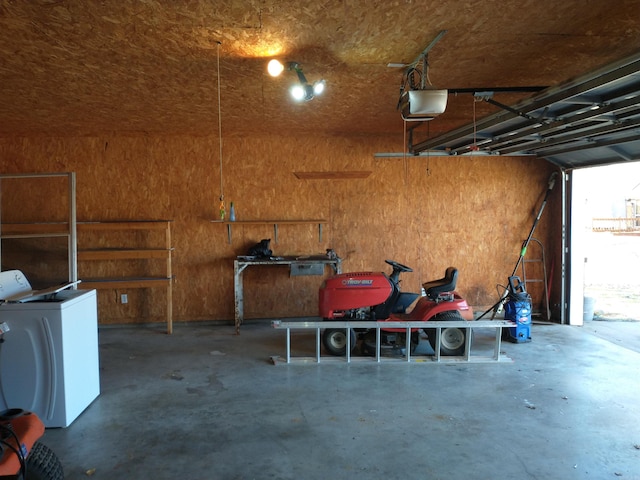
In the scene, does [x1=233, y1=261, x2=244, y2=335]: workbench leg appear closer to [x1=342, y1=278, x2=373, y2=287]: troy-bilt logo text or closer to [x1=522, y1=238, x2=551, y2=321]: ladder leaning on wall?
[x1=342, y1=278, x2=373, y2=287]: troy-bilt logo text

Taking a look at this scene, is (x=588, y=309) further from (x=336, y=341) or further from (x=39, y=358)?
(x=39, y=358)

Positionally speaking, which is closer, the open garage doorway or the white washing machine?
the white washing machine

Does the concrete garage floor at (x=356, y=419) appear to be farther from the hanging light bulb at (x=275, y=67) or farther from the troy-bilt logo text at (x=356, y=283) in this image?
the hanging light bulb at (x=275, y=67)

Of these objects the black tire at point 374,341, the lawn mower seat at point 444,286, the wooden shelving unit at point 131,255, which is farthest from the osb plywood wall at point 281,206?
the black tire at point 374,341

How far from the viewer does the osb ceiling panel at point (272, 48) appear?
2.39m

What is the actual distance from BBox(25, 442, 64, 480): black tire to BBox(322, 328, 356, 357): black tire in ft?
9.09

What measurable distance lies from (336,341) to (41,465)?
2956 millimetres

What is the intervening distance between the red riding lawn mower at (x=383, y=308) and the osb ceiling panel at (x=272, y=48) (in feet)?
6.12

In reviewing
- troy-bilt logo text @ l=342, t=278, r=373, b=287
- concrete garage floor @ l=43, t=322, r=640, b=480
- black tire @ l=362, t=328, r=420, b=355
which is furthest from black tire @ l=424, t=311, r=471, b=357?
troy-bilt logo text @ l=342, t=278, r=373, b=287

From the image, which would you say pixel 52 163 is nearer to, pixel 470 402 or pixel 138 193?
pixel 138 193

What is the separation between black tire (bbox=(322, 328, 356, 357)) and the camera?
14.9ft

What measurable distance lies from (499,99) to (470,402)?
2828mm

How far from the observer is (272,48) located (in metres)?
2.92

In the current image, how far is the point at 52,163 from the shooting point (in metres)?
5.65
